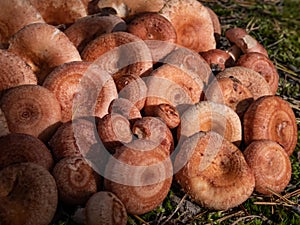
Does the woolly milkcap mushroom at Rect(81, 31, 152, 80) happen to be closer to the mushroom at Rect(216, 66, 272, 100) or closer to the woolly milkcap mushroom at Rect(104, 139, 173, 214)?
the mushroom at Rect(216, 66, 272, 100)

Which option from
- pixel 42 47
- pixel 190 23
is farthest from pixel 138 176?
pixel 190 23

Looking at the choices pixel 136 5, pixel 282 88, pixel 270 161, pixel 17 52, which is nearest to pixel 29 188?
pixel 17 52

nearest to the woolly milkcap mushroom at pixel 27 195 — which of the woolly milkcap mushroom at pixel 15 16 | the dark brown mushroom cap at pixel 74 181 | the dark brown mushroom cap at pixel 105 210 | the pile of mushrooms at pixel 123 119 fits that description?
the pile of mushrooms at pixel 123 119

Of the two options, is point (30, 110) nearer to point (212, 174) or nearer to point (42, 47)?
point (42, 47)

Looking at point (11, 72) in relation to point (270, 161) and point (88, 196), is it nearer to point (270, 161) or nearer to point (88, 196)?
point (88, 196)

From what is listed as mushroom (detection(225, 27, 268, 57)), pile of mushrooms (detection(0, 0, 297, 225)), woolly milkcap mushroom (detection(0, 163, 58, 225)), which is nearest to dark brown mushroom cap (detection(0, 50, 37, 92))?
pile of mushrooms (detection(0, 0, 297, 225))

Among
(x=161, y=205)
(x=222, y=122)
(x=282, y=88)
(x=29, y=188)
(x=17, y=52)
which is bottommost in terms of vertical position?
(x=282, y=88)

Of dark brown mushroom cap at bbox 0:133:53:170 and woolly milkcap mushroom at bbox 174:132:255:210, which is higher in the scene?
dark brown mushroom cap at bbox 0:133:53:170
